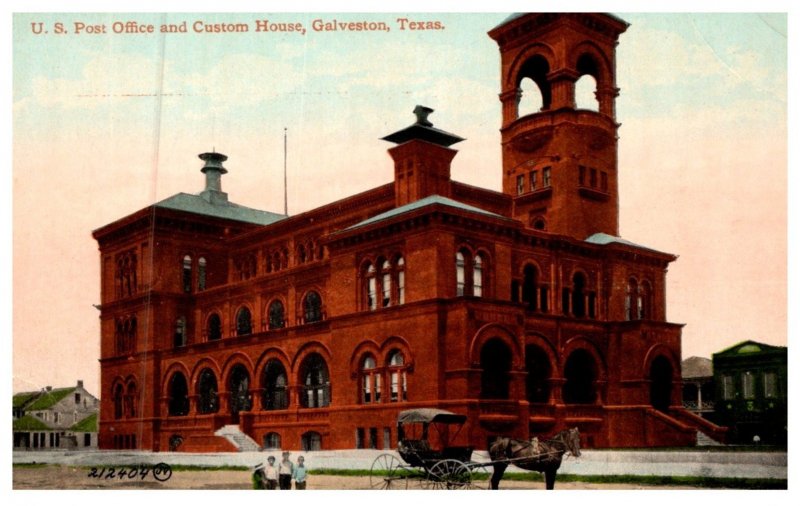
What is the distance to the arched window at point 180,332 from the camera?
2375 inches

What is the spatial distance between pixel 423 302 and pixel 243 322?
19405 mm

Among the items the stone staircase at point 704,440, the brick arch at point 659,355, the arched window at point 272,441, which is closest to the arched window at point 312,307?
the arched window at point 272,441

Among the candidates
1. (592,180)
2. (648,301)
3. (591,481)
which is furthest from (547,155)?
(591,481)

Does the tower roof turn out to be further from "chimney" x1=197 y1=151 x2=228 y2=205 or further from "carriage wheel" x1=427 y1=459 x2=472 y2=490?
"carriage wheel" x1=427 y1=459 x2=472 y2=490

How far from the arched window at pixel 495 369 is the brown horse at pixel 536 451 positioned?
1414 centimetres

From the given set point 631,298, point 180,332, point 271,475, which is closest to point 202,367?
point 180,332

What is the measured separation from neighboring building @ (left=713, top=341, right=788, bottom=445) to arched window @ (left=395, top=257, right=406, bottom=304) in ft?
43.1

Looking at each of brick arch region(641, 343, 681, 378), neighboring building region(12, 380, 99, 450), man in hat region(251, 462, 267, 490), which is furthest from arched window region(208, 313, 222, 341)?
man in hat region(251, 462, 267, 490)

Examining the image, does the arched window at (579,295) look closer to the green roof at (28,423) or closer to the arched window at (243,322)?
the arched window at (243,322)

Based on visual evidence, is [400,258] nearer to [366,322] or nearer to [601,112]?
[366,322]

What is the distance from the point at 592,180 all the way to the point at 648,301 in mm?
6861

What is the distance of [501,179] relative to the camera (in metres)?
55.3

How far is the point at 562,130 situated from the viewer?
2047 inches

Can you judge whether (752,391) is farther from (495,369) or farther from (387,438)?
(387,438)
